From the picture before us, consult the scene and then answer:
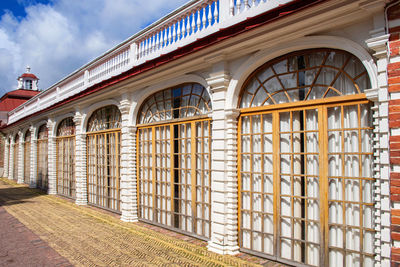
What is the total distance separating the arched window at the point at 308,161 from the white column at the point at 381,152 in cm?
21

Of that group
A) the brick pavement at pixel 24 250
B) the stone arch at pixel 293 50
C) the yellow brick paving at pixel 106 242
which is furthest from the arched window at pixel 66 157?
the stone arch at pixel 293 50

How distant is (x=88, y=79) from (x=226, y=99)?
6.99 m

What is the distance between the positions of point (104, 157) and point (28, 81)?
28773mm

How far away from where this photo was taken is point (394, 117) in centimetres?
352

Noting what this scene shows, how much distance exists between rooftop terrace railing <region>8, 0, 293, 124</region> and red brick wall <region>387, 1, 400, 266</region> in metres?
1.67

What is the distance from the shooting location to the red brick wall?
346 cm

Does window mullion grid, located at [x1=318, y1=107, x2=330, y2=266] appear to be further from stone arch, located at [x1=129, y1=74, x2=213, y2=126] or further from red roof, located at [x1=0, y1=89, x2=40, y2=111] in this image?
red roof, located at [x1=0, y1=89, x2=40, y2=111]

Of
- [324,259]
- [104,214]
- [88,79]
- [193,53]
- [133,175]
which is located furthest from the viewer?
[88,79]

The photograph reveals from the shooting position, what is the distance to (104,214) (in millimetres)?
9016

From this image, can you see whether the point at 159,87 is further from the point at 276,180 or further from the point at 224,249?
the point at 224,249

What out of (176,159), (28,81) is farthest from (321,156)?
(28,81)

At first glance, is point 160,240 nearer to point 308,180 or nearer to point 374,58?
point 308,180

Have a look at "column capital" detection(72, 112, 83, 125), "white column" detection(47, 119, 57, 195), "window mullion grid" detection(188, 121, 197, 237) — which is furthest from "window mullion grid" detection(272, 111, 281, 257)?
"white column" detection(47, 119, 57, 195)

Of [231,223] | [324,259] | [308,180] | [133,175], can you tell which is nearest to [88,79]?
[133,175]
